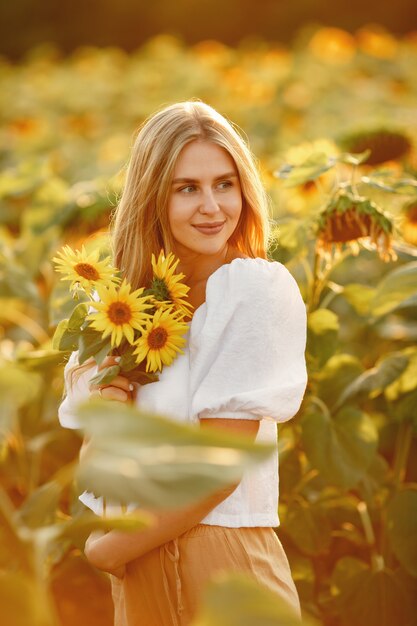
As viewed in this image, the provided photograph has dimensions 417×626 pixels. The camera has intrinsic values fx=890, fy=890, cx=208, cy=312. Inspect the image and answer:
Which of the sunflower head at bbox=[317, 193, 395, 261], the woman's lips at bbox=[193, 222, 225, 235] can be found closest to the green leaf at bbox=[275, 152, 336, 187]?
the sunflower head at bbox=[317, 193, 395, 261]

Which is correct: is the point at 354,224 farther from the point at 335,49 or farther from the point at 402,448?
the point at 335,49

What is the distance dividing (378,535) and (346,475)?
42cm

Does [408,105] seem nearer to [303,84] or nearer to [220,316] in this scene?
[303,84]

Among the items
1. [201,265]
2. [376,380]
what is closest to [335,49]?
[376,380]

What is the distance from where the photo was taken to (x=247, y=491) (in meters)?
1.33

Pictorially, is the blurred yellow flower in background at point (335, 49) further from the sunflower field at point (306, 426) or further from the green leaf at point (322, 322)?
the green leaf at point (322, 322)

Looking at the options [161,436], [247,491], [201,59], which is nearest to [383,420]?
[247,491]

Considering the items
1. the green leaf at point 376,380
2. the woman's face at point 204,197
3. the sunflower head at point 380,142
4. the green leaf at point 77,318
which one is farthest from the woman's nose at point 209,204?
the sunflower head at point 380,142

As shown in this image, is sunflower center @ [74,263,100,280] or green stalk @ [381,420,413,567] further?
green stalk @ [381,420,413,567]

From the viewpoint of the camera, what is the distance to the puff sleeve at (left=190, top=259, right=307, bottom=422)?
1240 mm

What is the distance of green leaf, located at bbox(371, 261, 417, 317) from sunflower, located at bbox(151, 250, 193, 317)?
535 mm

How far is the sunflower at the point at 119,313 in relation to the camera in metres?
1.30

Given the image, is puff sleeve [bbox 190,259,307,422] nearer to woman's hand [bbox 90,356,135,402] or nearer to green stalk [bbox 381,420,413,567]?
woman's hand [bbox 90,356,135,402]

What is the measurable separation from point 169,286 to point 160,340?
0.09 meters
